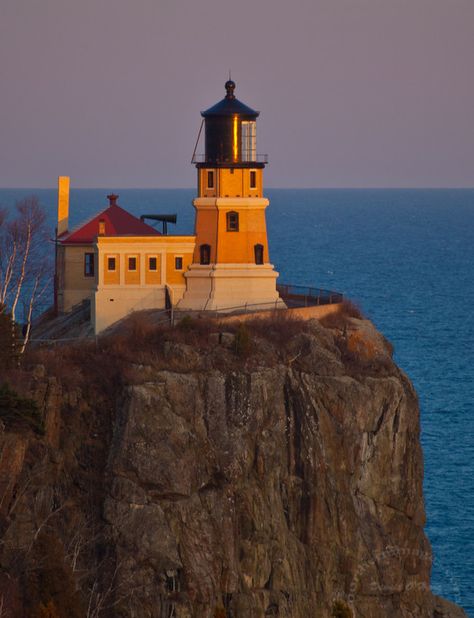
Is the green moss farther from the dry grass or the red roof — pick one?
the red roof

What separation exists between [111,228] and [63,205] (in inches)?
273

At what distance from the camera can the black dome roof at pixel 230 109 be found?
69.2m

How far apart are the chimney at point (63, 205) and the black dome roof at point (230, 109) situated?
12.0 meters

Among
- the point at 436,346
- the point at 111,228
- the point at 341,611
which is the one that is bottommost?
the point at 436,346

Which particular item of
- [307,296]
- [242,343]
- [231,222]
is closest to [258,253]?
[231,222]

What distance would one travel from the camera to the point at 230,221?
6931cm

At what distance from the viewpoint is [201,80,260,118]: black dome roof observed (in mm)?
69250

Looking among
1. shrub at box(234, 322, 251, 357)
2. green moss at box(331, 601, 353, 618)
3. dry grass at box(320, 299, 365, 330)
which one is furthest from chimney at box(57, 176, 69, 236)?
green moss at box(331, 601, 353, 618)

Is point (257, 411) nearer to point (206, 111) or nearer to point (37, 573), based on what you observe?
point (37, 573)

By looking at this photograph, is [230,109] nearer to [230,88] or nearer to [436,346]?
[230,88]

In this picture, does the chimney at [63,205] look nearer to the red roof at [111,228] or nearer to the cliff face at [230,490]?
the red roof at [111,228]

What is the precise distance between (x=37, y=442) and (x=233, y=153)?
17.3 metres

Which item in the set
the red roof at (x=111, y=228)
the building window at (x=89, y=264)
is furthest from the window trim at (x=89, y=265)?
the red roof at (x=111, y=228)

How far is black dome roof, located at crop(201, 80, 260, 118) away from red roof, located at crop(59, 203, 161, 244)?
6.58 meters
